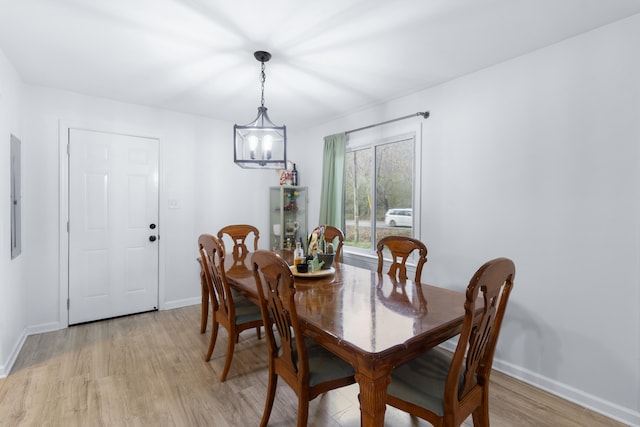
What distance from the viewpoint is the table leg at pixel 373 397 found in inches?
47.6

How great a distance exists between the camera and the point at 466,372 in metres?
1.37

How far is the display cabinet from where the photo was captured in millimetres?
4426

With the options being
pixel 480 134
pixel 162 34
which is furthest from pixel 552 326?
pixel 162 34

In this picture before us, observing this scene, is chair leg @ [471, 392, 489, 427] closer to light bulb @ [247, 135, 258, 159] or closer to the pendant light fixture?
the pendant light fixture

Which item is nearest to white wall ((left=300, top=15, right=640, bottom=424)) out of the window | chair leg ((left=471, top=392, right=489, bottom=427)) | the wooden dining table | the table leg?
the window

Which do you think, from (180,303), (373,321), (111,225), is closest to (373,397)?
(373,321)

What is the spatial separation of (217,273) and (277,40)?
1.75m

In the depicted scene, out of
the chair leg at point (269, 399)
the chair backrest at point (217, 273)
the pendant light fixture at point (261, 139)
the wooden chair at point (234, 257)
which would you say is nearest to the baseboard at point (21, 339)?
the wooden chair at point (234, 257)

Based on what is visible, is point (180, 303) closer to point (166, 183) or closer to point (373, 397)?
point (166, 183)

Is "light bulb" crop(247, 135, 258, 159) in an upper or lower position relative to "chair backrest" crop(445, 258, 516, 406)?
upper

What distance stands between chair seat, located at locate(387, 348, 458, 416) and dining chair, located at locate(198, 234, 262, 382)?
1.28 m

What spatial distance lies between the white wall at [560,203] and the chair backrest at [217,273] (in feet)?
6.37

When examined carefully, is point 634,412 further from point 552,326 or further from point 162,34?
point 162,34

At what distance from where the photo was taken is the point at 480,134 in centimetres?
260
